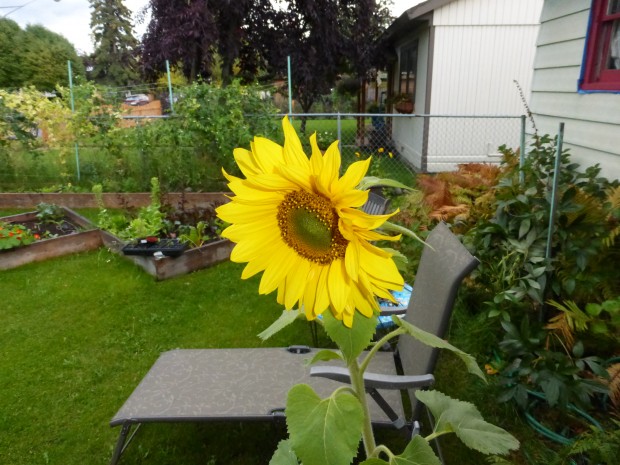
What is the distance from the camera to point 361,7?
11031 mm

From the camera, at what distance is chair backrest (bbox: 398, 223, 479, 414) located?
173 centimetres

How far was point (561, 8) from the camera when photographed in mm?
3836

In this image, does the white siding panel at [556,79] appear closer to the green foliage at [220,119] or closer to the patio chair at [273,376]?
the patio chair at [273,376]

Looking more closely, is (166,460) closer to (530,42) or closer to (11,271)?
(11,271)

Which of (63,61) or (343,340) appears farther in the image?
(63,61)

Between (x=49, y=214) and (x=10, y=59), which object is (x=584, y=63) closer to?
(x=49, y=214)

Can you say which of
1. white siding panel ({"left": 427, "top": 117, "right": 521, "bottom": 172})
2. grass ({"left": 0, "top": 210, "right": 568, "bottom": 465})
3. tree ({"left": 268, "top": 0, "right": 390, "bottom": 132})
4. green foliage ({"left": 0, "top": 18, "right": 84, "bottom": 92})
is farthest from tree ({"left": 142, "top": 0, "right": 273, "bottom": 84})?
green foliage ({"left": 0, "top": 18, "right": 84, "bottom": 92})

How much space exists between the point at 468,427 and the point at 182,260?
3.84 meters

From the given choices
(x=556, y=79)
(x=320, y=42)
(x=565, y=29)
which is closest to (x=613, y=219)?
(x=556, y=79)

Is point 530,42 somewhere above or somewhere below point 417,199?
above

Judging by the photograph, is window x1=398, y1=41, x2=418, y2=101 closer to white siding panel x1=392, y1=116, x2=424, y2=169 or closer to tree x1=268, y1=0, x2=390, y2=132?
white siding panel x1=392, y1=116, x2=424, y2=169

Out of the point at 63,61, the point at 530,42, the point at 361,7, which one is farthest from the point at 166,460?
the point at 63,61

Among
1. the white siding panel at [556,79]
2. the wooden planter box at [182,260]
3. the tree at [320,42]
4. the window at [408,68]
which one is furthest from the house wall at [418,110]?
the wooden planter box at [182,260]

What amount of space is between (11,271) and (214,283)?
216 centimetres
